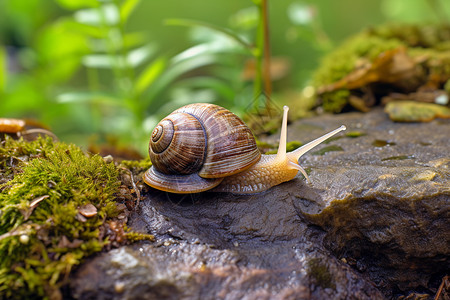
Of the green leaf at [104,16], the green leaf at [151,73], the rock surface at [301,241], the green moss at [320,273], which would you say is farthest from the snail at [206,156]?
the green leaf at [104,16]

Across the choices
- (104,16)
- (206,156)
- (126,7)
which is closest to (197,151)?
(206,156)

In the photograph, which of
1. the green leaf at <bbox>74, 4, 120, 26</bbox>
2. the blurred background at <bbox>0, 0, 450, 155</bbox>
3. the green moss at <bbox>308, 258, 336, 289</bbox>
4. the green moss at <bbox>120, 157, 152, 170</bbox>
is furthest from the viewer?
the blurred background at <bbox>0, 0, 450, 155</bbox>

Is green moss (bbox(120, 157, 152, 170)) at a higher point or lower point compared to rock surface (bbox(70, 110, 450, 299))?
higher

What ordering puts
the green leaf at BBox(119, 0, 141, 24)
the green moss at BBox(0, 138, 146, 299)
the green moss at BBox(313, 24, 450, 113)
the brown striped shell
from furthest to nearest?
the green moss at BBox(313, 24, 450, 113) < the green leaf at BBox(119, 0, 141, 24) < the brown striped shell < the green moss at BBox(0, 138, 146, 299)

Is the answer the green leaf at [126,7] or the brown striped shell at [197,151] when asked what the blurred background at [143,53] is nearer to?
the green leaf at [126,7]

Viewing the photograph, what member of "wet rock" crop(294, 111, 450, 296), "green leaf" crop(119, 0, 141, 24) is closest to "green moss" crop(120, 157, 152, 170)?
"wet rock" crop(294, 111, 450, 296)

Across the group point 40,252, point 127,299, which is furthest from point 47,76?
point 127,299

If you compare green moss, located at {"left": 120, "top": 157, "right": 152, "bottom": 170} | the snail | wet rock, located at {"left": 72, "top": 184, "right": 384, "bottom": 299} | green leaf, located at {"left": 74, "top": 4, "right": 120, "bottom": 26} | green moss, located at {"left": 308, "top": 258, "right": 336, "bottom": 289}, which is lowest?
green moss, located at {"left": 308, "top": 258, "right": 336, "bottom": 289}

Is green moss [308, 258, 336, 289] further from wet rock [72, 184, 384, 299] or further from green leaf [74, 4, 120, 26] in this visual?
green leaf [74, 4, 120, 26]

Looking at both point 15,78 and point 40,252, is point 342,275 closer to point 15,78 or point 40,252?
point 40,252
